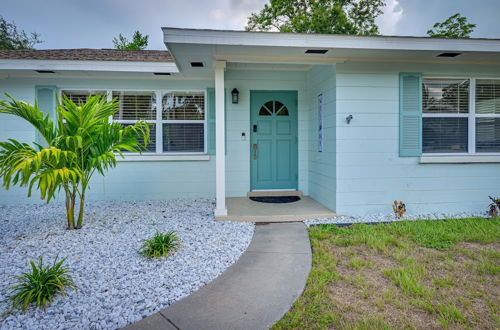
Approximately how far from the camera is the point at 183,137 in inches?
220

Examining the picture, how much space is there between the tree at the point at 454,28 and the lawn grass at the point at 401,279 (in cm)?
1764

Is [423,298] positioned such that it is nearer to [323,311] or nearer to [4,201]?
[323,311]

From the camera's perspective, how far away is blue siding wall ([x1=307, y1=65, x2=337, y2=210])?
173 inches

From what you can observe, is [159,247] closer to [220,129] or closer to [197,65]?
[220,129]

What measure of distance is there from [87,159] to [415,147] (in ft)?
15.0

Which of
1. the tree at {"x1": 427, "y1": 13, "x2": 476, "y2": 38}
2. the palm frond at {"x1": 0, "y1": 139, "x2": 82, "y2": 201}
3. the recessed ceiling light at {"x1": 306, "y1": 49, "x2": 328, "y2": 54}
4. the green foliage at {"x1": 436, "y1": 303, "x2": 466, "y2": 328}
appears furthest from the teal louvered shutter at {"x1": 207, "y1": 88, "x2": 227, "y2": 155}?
the tree at {"x1": 427, "y1": 13, "x2": 476, "y2": 38}

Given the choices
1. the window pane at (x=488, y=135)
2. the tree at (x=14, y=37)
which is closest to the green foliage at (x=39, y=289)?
the window pane at (x=488, y=135)

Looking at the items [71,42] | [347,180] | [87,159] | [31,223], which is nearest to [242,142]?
[347,180]

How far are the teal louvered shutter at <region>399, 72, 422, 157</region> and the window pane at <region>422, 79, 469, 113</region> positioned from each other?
0.22 metres

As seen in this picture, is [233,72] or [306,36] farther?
[233,72]

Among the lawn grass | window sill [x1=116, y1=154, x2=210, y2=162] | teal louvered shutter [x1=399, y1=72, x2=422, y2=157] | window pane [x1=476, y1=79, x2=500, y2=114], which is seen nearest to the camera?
the lawn grass

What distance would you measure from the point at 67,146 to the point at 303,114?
12.9 ft

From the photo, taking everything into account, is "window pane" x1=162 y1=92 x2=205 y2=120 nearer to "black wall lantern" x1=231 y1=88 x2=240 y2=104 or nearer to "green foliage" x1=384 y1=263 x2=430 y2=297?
"black wall lantern" x1=231 y1=88 x2=240 y2=104

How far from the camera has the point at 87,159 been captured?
3.60 meters
